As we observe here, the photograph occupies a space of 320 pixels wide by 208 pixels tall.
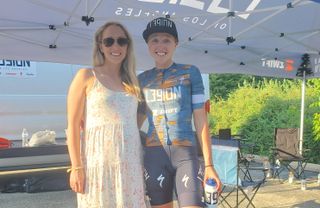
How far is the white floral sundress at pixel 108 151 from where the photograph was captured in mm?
2152

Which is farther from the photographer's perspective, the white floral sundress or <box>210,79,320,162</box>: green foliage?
<box>210,79,320,162</box>: green foliage

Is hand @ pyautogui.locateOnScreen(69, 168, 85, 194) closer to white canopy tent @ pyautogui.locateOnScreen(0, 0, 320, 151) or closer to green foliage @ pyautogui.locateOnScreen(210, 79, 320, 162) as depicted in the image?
white canopy tent @ pyautogui.locateOnScreen(0, 0, 320, 151)

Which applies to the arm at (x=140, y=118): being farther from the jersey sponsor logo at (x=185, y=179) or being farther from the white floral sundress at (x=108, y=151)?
the jersey sponsor logo at (x=185, y=179)

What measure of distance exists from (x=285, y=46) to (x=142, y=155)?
4733 millimetres

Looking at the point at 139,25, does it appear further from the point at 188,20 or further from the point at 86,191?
the point at 86,191

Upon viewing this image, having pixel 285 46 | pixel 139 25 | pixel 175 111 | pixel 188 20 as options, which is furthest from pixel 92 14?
pixel 285 46

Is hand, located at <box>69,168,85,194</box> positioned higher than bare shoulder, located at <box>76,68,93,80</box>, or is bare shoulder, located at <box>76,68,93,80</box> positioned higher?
bare shoulder, located at <box>76,68,93,80</box>

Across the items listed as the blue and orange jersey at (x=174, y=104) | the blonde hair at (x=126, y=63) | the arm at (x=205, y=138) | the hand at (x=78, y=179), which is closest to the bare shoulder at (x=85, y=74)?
the blonde hair at (x=126, y=63)

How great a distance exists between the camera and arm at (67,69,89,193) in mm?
2141

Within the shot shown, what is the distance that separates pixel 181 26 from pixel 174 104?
10.2ft

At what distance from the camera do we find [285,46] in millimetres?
6426

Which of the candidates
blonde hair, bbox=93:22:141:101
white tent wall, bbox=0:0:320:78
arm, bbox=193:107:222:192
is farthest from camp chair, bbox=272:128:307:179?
blonde hair, bbox=93:22:141:101

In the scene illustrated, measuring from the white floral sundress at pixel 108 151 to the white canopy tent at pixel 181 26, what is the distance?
7.29 ft

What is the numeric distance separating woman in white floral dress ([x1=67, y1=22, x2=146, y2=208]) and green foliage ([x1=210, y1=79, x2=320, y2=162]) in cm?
772
